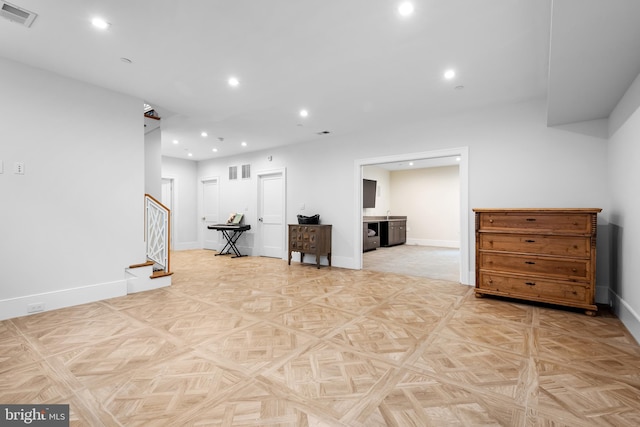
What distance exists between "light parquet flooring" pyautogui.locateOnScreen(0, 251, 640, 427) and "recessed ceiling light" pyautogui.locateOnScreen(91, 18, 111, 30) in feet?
8.81

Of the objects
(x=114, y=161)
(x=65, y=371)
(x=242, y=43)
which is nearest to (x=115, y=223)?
(x=114, y=161)

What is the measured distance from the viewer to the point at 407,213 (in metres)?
10.2

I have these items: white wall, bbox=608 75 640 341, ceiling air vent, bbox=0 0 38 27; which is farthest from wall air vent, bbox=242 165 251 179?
white wall, bbox=608 75 640 341

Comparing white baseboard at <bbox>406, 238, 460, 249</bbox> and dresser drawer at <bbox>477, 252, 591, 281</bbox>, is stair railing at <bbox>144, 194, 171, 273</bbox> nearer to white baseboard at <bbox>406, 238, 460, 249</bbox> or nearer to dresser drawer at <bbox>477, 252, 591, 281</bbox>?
dresser drawer at <bbox>477, 252, 591, 281</bbox>

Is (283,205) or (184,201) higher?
(184,201)

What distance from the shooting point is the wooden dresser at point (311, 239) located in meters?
5.59

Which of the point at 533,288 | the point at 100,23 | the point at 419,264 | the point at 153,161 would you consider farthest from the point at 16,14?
the point at 419,264

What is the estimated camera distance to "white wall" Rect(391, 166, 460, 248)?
30.5 ft

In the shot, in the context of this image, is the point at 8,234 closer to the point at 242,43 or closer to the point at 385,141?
the point at 242,43

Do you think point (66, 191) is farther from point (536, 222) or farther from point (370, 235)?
point (370, 235)

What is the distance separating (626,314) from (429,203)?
23.5ft

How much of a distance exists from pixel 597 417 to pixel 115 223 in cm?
481

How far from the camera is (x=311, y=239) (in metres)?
5.66

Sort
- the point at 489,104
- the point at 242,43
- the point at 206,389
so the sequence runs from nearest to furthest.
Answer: the point at 206,389 < the point at 242,43 < the point at 489,104
